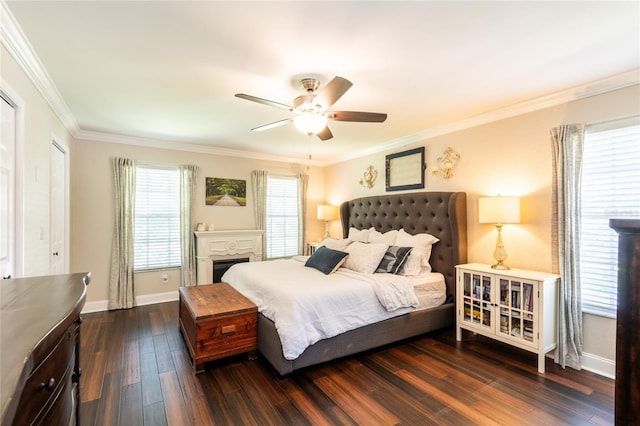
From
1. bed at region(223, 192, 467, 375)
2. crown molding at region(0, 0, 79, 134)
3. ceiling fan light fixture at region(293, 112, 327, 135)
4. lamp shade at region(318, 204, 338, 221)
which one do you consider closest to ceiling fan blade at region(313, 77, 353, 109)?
ceiling fan light fixture at region(293, 112, 327, 135)

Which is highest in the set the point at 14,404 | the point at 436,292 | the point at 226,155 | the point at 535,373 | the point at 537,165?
the point at 226,155

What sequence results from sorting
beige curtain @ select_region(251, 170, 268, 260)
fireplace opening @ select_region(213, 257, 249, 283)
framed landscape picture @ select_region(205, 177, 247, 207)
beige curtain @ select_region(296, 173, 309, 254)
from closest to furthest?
fireplace opening @ select_region(213, 257, 249, 283)
framed landscape picture @ select_region(205, 177, 247, 207)
beige curtain @ select_region(251, 170, 268, 260)
beige curtain @ select_region(296, 173, 309, 254)

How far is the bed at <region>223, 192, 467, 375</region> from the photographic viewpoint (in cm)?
266

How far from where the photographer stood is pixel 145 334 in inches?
136

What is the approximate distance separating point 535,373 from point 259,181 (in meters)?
4.60

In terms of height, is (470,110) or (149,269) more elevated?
(470,110)

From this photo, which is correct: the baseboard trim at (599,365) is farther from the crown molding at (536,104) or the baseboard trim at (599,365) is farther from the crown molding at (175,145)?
the crown molding at (175,145)

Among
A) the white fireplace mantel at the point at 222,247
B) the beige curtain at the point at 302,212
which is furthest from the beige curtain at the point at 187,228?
the beige curtain at the point at 302,212

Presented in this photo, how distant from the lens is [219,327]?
271 centimetres

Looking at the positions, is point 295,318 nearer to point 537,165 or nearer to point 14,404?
point 14,404

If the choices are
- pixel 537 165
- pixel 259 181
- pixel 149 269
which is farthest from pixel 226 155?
pixel 537 165

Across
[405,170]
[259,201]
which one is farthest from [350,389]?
[259,201]

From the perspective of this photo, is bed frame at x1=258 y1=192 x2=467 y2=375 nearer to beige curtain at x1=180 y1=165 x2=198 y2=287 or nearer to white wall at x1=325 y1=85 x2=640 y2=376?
white wall at x1=325 y1=85 x2=640 y2=376

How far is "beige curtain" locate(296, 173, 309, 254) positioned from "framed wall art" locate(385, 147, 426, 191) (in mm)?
1863
